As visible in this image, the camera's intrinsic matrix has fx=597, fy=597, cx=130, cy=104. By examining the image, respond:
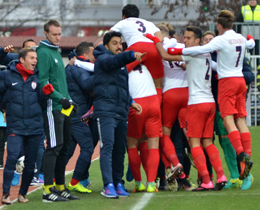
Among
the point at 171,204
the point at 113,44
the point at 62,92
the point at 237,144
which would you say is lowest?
the point at 171,204

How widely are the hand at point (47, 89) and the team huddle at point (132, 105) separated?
0.01 m

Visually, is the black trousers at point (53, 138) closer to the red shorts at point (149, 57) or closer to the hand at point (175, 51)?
the red shorts at point (149, 57)

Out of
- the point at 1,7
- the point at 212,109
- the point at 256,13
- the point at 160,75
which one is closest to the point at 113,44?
the point at 160,75

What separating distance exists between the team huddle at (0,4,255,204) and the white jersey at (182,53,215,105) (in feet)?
0.04

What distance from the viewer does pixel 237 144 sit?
793 centimetres

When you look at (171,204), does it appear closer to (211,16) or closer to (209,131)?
(209,131)

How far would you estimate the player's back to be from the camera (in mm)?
8031

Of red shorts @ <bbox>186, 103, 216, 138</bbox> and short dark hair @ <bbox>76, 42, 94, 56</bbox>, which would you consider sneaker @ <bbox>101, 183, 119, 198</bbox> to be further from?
short dark hair @ <bbox>76, 42, 94, 56</bbox>

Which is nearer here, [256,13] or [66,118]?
[66,118]

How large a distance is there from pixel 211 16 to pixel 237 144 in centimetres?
2526

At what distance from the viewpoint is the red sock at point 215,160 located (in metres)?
8.01

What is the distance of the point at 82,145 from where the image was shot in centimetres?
848

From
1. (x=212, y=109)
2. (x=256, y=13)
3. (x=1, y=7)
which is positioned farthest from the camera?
(x=1, y=7)

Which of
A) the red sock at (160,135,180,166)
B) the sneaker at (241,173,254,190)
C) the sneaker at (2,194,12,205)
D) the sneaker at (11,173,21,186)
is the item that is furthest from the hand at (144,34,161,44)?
the sneaker at (11,173,21,186)
